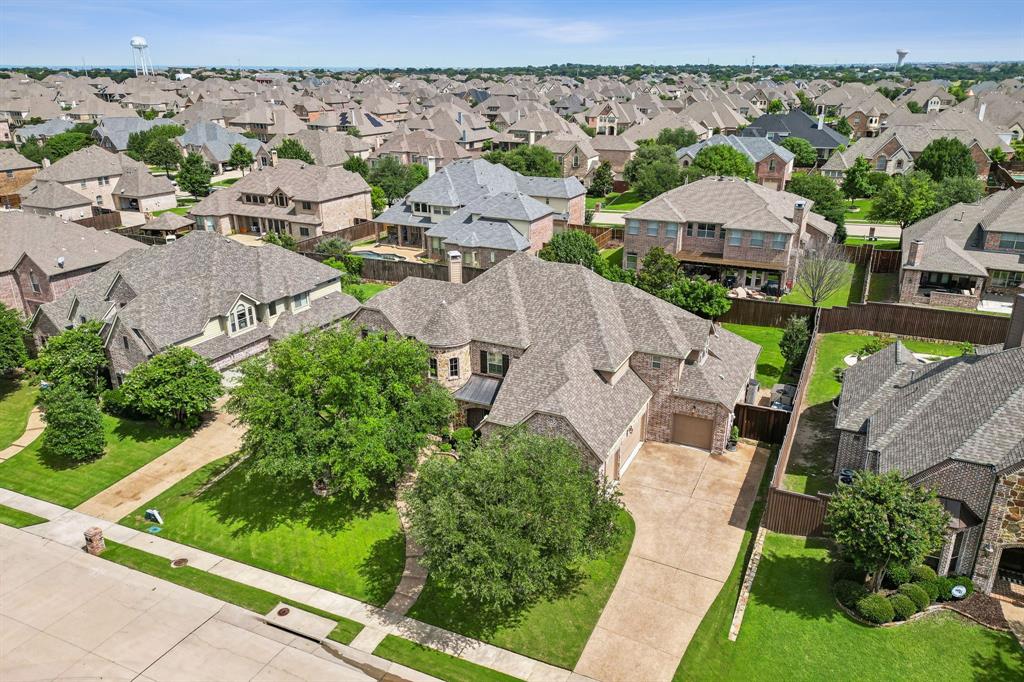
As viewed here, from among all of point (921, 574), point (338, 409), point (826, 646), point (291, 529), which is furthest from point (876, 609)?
point (291, 529)

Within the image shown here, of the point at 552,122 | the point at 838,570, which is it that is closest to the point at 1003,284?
the point at 838,570

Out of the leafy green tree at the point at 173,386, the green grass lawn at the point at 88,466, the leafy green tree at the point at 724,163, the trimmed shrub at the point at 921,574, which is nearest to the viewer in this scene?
the trimmed shrub at the point at 921,574

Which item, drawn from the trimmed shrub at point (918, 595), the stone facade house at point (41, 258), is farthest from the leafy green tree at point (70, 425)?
the trimmed shrub at point (918, 595)

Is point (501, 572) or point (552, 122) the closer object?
point (501, 572)

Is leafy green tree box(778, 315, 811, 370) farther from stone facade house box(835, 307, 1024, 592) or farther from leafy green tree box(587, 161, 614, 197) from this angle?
leafy green tree box(587, 161, 614, 197)

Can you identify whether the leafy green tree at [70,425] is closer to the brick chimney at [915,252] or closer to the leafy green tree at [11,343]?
the leafy green tree at [11,343]

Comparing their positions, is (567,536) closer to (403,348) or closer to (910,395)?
(403,348)
